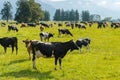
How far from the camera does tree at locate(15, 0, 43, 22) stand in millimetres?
121131

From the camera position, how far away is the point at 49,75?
70.6 feet

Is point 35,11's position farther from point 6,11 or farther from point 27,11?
point 6,11

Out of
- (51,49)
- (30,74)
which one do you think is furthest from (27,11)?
(30,74)

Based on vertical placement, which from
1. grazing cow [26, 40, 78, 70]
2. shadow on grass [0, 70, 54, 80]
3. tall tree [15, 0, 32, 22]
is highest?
tall tree [15, 0, 32, 22]

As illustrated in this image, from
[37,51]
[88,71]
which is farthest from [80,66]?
[37,51]

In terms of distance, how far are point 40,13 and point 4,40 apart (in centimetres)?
9396

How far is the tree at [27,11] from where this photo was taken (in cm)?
12113

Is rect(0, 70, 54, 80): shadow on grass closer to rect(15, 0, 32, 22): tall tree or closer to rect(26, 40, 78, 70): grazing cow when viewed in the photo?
rect(26, 40, 78, 70): grazing cow

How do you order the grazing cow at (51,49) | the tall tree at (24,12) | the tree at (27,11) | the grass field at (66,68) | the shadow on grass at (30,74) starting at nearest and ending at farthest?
the shadow on grass at (30,74)
the grass field at (66,68)
the grazing cow at (51,49)
the tall tree at (24,12)
the tree at (27,11)

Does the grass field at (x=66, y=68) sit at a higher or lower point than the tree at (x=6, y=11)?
lower

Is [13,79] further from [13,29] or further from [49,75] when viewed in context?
[13,29]

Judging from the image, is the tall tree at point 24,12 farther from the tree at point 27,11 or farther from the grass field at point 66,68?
the grass field at point 66,68

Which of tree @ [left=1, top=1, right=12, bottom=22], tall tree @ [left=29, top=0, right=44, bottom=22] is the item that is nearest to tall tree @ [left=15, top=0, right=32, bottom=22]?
tall tree @ [left=29, top=0, right=44, bottom=22]

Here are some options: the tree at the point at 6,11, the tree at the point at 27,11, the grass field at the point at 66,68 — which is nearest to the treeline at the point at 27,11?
the tree at the point at 27,11
